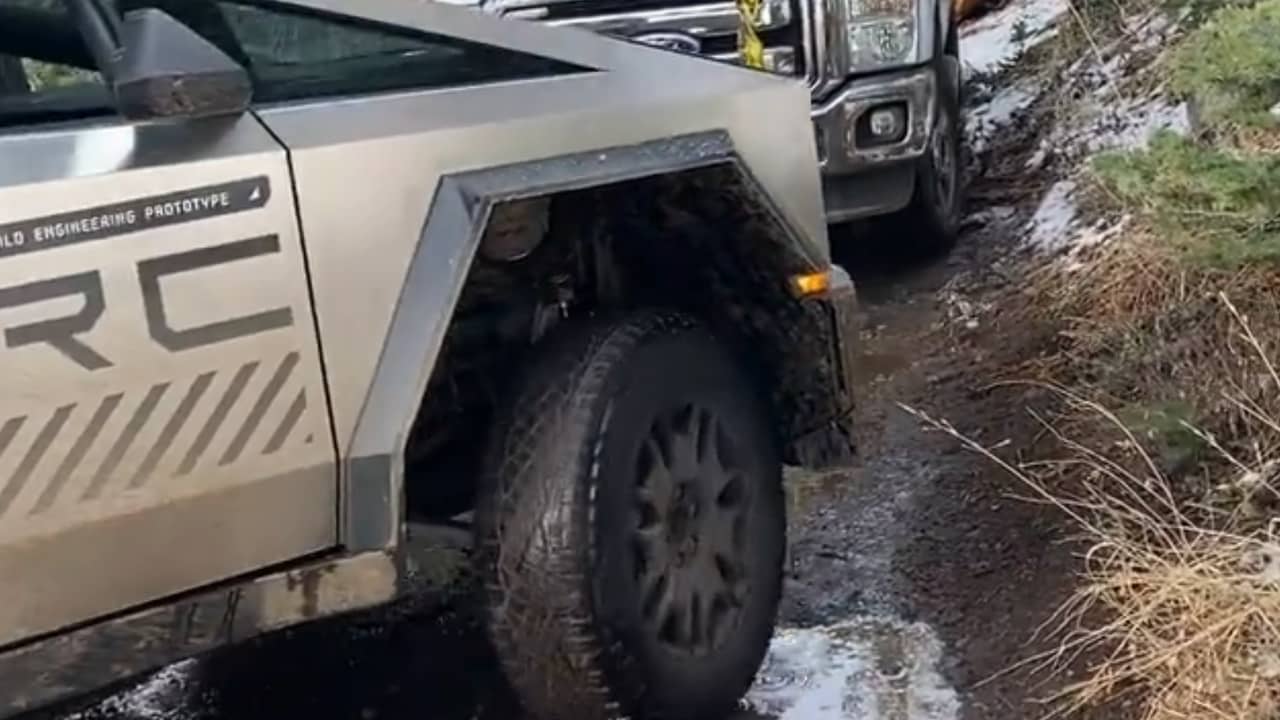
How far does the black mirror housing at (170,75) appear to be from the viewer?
A: 289 cm

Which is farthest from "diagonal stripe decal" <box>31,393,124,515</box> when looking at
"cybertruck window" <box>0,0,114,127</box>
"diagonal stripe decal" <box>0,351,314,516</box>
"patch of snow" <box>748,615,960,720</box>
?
"patch of snow" <box>748,615,960,720</box>

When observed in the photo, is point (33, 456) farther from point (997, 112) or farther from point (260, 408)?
point (997, 112)

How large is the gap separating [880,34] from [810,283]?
296 cm

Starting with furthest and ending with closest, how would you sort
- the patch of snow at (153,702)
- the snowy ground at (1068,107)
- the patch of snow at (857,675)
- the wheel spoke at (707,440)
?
the snowy ground at (1068,107)
the patch of snow at (153,702)
the patch of snow at (857,675)
the wheel spoke at (707,440)

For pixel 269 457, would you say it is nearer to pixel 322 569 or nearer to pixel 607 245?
pixel 322 569

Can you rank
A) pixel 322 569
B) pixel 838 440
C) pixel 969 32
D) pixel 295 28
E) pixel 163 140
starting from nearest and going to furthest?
pixel 163 140 < pixel 322 569 < pixel 295 28 < pixel 838 440 < pixel 969 32

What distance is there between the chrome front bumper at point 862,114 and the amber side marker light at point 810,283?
8.70 ft

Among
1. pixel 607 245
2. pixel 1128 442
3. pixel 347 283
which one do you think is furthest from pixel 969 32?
pixel 347 283

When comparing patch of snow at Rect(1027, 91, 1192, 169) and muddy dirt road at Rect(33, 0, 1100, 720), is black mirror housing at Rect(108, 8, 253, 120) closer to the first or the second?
muddy dirt road at Rect(33, 0, 1100, 720)

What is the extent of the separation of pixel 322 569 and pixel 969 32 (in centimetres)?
780

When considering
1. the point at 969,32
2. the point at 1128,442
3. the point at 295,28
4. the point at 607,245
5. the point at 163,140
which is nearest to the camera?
the point at 163,140

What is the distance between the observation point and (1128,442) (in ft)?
15.1

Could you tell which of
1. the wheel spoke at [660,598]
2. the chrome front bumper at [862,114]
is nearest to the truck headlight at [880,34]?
the chrome front bumper at [862,114]

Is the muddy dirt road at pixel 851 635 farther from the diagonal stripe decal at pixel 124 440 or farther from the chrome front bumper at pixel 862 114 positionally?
the chrome front bumper at pixel 862 114
